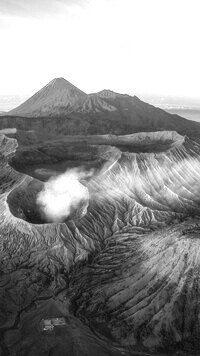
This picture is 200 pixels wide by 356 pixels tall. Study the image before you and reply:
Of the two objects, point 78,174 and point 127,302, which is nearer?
point 127,302

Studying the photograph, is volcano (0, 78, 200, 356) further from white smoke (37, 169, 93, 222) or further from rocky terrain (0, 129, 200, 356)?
white smoke (37, 169, 93, 222)

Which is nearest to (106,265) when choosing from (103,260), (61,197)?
(103,260)

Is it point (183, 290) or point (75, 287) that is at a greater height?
point (183, 290)

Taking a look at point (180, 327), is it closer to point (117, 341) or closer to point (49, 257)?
point (117, 341)

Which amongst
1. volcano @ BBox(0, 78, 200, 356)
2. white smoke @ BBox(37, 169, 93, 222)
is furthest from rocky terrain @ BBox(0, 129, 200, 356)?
white smoke @ BBox(37, 169, 93, 222)

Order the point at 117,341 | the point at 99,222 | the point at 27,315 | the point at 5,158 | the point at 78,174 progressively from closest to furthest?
the point at 117,341
the point at 27,315
the point at 99,222
the point at 78,174
the point at 5,158

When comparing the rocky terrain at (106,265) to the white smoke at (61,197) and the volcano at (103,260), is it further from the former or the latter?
the white smoke at (61,197)

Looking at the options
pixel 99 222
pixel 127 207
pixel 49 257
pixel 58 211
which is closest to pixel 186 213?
pixel 127 207

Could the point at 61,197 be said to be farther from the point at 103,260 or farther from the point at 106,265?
the point at 106,265
